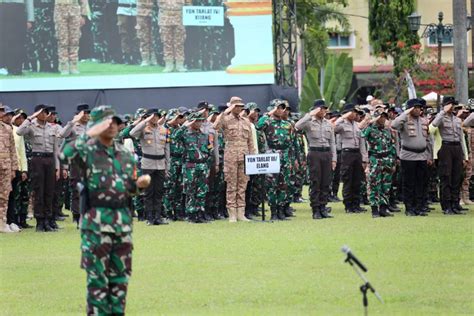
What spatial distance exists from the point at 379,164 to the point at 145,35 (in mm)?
14140

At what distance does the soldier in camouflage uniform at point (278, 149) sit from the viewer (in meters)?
23.8

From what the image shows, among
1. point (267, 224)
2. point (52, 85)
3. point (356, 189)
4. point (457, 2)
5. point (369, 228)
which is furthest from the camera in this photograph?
point (52, 85)

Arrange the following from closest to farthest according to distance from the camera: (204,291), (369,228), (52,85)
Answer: (204,291)
(369,228)
(52,85)

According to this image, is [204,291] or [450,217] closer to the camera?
[204,291]

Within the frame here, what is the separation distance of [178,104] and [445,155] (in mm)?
13675

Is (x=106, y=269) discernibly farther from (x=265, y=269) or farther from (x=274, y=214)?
(x=274, y=214)

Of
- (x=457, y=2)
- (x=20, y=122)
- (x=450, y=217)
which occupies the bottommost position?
(x=450, y=217)

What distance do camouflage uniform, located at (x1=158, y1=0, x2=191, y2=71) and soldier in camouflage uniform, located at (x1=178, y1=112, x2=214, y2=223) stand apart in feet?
43.1

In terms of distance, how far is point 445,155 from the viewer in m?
24.1

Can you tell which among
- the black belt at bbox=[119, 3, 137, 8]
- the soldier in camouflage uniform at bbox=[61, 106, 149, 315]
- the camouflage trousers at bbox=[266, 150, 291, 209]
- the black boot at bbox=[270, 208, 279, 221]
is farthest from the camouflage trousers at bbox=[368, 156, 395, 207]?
the black belt at bbox=[119, 3, 137, 8]

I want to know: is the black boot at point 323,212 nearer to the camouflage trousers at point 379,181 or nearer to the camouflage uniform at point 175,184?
the camouflage trousers at point 379,181

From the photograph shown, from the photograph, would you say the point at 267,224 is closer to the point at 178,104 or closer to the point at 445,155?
the point at 445,155

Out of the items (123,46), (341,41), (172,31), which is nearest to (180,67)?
(172,31)

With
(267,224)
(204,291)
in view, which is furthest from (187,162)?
(204,291)
